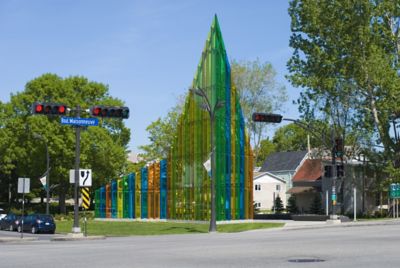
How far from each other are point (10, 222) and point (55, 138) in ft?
80.9

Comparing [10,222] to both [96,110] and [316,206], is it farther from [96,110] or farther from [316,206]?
[316,206]

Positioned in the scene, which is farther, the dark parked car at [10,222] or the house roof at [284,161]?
the house roof at [284,161]

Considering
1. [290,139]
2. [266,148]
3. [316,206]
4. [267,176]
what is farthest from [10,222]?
[290,139]

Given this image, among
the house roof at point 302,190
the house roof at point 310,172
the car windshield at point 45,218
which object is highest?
the house roof at point 310,172

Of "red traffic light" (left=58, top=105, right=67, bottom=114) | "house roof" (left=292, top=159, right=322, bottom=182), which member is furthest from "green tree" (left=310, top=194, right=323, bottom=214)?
"red traffic light" (left=58, top=105, right=67, bottom=114)

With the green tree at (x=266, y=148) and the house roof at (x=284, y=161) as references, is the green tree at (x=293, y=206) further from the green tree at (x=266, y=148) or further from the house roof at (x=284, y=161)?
the green tree at (x=266, y=148)

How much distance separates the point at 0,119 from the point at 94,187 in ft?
45.0

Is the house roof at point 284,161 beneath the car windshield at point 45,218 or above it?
above

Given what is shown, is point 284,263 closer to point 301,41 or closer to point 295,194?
point 301,41

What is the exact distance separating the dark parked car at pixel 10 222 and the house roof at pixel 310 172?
112 ft

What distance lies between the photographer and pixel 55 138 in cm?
7356

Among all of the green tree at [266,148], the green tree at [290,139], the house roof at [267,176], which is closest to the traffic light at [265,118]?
the house roof at [267,176]

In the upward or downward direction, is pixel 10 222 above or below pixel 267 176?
below

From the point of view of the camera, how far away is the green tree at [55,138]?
74.6m
